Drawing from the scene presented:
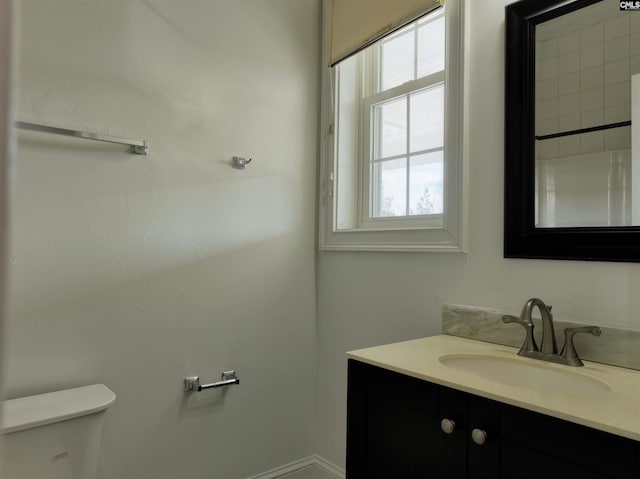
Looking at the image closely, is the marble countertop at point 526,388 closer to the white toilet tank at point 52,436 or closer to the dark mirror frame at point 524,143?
the dark mirror frame at point 524,143

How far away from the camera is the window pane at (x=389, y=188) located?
1.83m

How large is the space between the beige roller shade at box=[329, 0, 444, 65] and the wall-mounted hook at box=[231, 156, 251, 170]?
68 centimetres

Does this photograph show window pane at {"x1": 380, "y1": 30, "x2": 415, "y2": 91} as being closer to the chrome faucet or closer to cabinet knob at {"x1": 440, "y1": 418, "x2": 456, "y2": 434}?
the chrome faucet

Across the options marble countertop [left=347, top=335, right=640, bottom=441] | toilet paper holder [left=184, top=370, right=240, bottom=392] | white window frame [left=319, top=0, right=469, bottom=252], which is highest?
white window frame [left=319, top=0, right=469, bottom=252]

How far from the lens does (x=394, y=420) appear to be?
42.4 inches

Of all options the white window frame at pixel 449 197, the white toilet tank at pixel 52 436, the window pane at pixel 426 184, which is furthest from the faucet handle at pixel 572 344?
the white toilet tank at pixel 52 436

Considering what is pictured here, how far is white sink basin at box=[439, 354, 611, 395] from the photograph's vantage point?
100cm

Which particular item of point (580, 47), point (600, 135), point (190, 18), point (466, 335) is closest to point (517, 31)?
point (580, 47)

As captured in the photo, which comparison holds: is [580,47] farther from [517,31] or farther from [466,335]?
[466,335]

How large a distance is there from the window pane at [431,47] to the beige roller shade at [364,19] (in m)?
0.19

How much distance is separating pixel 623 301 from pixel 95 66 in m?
1.79

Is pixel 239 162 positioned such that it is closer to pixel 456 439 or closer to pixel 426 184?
pixel 426 184

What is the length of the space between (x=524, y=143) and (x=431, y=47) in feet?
2.37

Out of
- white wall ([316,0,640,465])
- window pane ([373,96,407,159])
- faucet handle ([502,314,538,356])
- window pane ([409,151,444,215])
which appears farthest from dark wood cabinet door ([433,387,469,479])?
window pane ([373,96,407,159])
